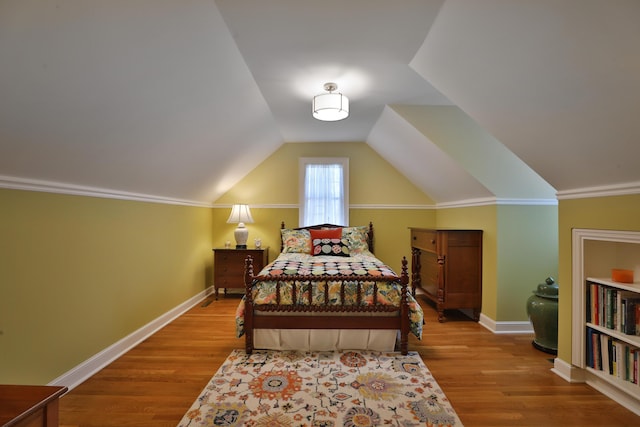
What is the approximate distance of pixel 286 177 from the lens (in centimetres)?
461

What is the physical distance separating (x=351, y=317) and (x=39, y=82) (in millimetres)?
2411

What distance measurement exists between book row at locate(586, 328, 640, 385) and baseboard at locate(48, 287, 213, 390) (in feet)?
10.7

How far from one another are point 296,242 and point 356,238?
2.67 ft

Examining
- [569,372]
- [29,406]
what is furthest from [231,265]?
[569,372]

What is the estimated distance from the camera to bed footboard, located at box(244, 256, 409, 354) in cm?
252

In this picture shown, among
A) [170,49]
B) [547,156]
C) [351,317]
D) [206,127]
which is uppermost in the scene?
[170,49]

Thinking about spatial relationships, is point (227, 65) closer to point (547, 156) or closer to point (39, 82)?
point (39, 82)

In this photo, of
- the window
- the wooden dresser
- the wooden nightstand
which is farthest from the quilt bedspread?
the window

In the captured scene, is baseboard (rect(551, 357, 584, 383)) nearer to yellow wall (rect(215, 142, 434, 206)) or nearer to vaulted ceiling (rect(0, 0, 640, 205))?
vaulted ceiling (rect(0, 0, 640, 205))

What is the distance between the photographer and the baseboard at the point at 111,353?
200cm

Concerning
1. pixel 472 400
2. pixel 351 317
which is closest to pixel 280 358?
pixel 351 317

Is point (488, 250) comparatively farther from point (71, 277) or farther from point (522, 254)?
point (71, 277)

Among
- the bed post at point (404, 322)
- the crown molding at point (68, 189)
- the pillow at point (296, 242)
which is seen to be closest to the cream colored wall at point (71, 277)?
the crown molding at point (68, 189)

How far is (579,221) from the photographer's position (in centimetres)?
213
